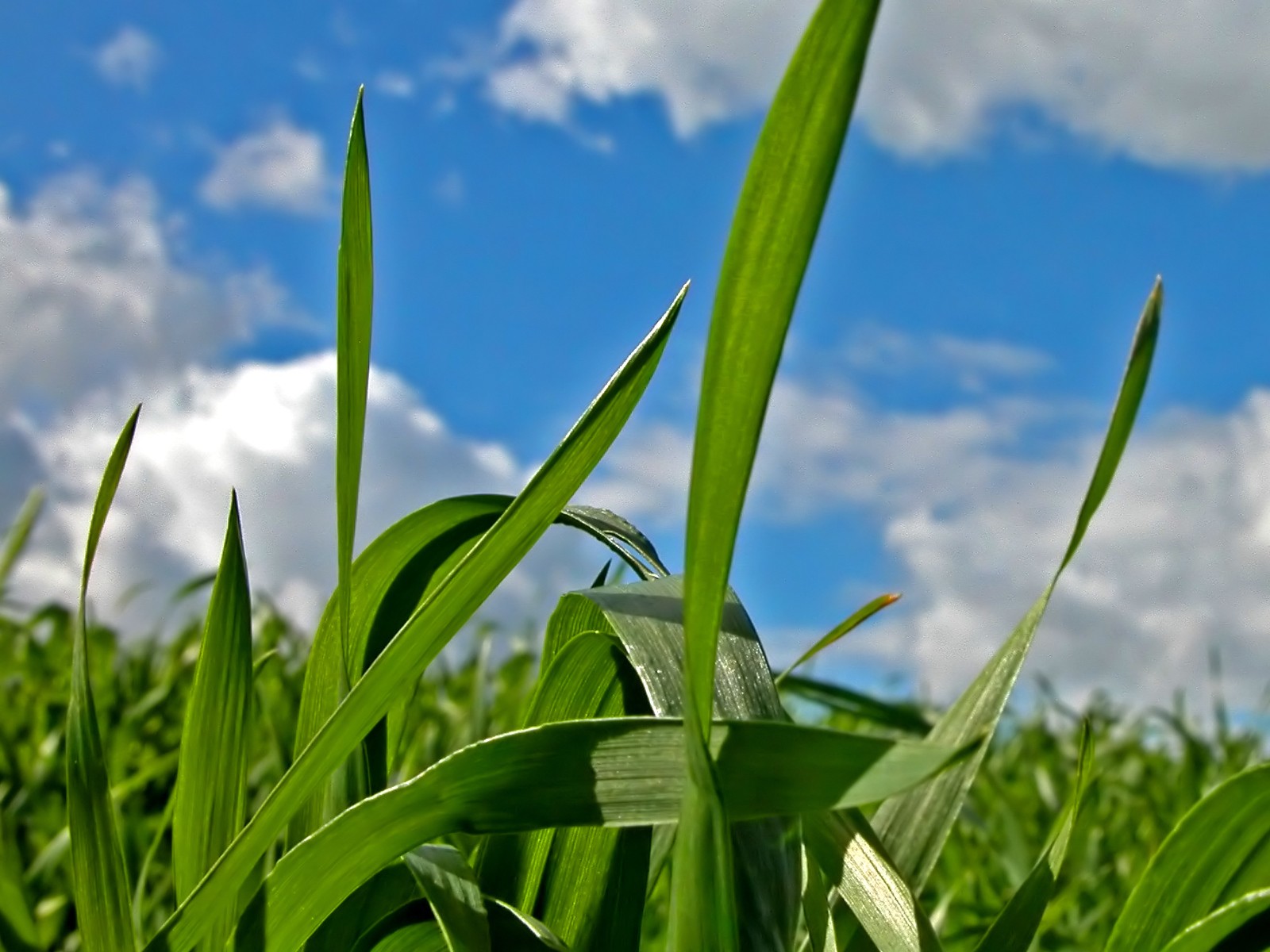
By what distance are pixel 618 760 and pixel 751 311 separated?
177 mm

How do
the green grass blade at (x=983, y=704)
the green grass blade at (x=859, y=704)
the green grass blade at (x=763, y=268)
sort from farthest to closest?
1. the green grass blade at (x=859, y=704)
2. the green grass blade at (x=983, y=704)
3. the green grass blade at (x=763, y=268)

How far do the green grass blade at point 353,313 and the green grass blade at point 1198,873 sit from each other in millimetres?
355

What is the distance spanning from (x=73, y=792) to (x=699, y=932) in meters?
0.31

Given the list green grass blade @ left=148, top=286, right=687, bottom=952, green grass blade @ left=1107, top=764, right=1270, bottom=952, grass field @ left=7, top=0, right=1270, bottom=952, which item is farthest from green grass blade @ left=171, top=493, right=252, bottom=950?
green grass blade @ left=1107, top=764, right=1270, bottom=952

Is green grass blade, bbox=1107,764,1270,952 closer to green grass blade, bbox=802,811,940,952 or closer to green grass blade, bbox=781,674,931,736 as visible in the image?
green grass blade, bbox=802,811,940,952

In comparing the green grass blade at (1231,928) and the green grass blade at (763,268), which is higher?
the green grass blade at (763,268)

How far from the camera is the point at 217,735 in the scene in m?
0.60

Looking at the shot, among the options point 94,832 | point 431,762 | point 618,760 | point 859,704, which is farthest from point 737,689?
point 431,762

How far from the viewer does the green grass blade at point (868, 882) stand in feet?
1.64

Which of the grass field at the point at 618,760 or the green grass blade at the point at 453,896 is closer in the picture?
the grass field at the point at 618,760

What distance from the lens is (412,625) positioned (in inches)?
18.6

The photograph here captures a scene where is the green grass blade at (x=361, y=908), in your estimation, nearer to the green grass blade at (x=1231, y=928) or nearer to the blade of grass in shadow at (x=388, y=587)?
the blade of grass in shadow at (x=388, y=587)

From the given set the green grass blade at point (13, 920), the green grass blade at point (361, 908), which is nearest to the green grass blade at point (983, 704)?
the green grass blade at point (361, 908)

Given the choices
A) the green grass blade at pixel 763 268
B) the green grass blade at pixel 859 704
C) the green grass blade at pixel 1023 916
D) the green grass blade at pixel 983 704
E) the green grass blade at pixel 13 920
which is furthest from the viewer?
the green grass blade at pixel 859 704
